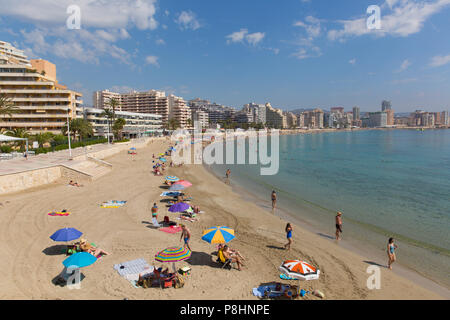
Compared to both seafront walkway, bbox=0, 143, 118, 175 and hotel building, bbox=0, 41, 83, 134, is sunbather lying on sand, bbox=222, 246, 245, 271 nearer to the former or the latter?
seafront walkway, bbox=0, 143, 118, 175

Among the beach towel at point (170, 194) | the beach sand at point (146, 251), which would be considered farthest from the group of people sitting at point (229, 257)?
the beach towel at point (170, 194)

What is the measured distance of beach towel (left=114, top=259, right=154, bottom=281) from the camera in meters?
9.46

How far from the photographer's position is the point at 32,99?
165 feet

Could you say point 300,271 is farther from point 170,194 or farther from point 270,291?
point 170,194

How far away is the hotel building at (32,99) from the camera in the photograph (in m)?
49.5

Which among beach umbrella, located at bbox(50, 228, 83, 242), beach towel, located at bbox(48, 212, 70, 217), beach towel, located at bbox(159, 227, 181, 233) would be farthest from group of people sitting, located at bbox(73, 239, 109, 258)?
beach towel, located at bbox(48, 212, 70, 217)

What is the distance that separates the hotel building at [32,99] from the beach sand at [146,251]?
3671 cm

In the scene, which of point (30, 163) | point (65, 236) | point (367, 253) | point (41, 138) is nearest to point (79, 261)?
point (65, 236)

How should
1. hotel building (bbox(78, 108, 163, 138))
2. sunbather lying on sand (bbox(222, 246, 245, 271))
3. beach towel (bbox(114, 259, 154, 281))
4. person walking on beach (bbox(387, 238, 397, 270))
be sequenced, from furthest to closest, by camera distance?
hotel building (bbox(78, 108, 163, 138)), person walking on beach (bbox(387, 238, 397, 270)), sunbather lying on sand (bbox(222, 246, 245, 271)), beach towel (bbox(114, 259, 154, 281))

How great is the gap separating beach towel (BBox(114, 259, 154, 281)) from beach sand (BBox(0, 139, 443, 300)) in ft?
0.82

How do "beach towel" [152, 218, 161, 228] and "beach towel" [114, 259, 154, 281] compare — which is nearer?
"beach towel" [114, 259, 154, 281]

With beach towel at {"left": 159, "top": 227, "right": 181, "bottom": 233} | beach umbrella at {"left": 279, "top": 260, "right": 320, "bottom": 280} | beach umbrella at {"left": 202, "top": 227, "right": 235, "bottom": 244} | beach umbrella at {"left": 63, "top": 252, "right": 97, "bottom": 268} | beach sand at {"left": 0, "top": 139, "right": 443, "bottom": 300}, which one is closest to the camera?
beach umbrella at {"left": 63, "top": 252, "right": 97, "bottom": 268}
